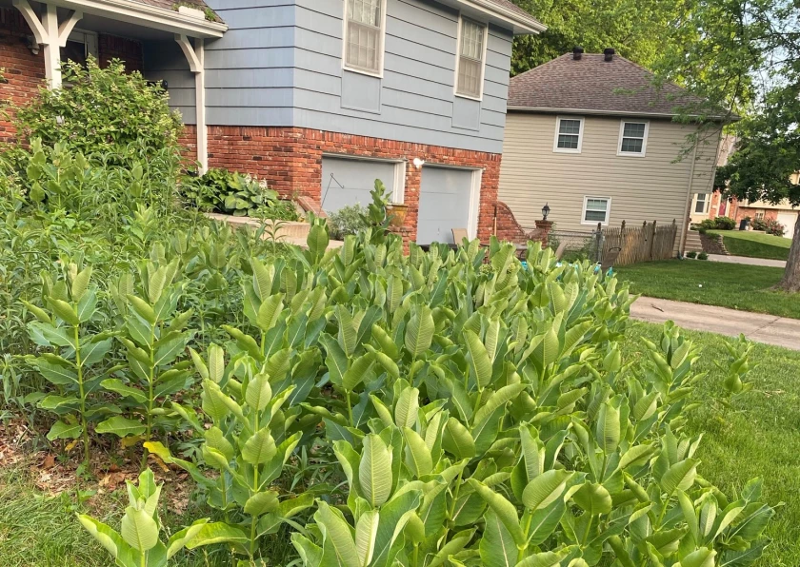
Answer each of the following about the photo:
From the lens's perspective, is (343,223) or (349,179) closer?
(343,223)

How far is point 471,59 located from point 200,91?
6.72 metres

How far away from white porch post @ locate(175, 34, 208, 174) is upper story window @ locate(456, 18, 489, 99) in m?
6.02

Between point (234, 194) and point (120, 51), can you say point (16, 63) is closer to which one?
point (120, 51)

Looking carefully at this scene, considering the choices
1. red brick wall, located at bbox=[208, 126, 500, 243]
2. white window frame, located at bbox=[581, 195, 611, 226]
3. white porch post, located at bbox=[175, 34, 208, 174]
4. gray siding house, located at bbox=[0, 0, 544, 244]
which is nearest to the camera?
gray siding house, located at bbox=[0, 0, 544, 244]

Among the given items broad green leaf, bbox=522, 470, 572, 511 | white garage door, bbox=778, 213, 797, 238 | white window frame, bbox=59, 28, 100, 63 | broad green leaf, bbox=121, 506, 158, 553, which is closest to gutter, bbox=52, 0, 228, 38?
white window frame, bbox=59, 28, 100, 63

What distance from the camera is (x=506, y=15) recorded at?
15039 mm

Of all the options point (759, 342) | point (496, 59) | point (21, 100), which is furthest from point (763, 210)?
point (21, 100)

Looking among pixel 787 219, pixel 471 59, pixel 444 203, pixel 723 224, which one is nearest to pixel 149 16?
pixel 471 59

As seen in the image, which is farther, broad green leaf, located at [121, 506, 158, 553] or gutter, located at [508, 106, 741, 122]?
gutter, located at [508, 106, 741, 122]

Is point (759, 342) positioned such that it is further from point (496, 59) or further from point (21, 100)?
point (21, 100)

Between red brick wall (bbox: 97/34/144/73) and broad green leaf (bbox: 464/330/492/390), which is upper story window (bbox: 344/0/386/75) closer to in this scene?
red brick wall (bbox: 97/34/144/73)

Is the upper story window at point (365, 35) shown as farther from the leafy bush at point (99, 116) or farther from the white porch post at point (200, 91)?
the leafy bush at point (99, 116)

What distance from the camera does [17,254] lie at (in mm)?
3416

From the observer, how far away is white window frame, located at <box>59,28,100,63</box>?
1108 centimetres
